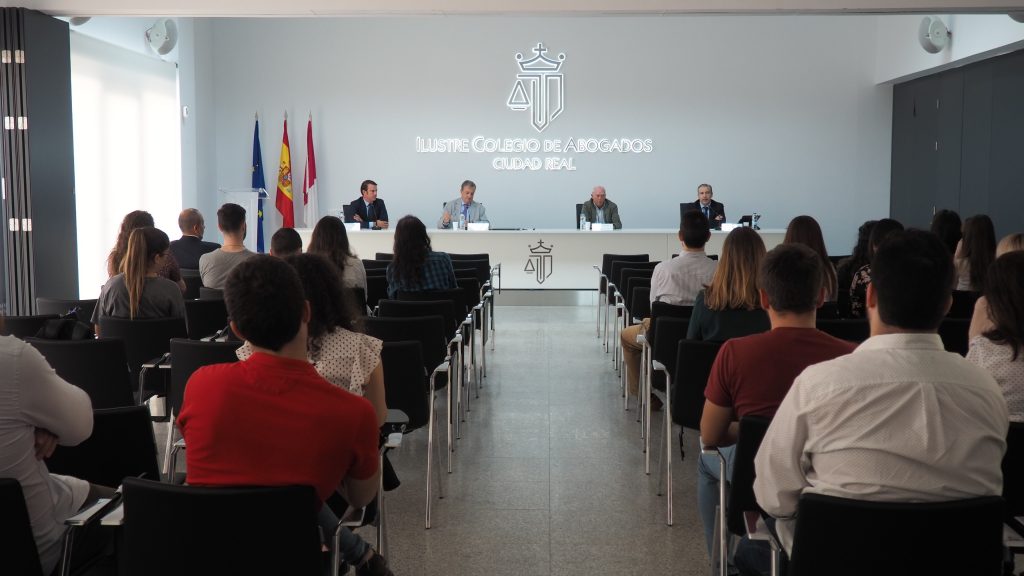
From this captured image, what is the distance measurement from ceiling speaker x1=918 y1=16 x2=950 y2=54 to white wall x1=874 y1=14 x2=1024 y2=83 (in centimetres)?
9

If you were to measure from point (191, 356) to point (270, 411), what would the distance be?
1689 mm

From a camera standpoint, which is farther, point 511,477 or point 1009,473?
point 511,477

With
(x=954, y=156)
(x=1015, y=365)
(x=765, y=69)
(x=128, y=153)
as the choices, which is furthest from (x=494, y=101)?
(x=1015, y=365)

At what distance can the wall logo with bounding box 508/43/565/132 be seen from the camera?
41.4 feet

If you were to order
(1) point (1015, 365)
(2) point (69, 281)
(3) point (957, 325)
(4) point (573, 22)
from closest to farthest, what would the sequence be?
(1) point (1015, 365)
(3) point (957, 325)
(2) point (69, 281)
(4) point (573, 22)

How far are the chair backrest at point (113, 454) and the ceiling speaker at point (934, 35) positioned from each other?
1031 centimetres

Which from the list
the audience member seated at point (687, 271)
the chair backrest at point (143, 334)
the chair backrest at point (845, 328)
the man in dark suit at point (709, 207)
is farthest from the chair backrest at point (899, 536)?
the man in dark suit at point (709, 207)

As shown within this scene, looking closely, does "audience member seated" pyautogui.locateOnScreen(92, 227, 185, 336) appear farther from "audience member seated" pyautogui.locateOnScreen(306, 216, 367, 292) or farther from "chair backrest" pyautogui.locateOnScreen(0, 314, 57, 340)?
"audience member seated" pyautogui.locateOnScreen(306, 216, 367, 292)

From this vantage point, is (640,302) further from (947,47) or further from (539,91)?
(539,91)

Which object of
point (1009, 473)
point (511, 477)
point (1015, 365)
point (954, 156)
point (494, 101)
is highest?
point (494, 101)

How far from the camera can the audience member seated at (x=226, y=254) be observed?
574 cm

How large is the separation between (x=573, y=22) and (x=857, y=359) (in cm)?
1115

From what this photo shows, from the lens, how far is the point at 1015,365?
2740 mm

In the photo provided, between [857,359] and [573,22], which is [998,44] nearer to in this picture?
[573,22]
